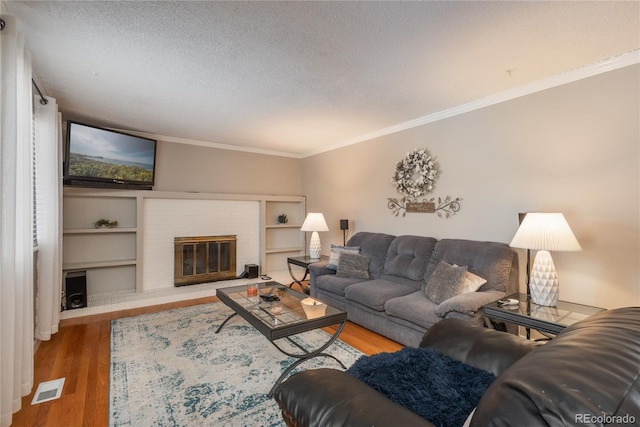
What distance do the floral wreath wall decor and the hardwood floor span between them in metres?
1.59

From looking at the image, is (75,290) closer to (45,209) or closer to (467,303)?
(45,209)

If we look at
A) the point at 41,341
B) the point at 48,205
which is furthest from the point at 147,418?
the point at 48,205

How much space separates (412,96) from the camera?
300 centimetres

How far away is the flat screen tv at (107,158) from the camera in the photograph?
356cm

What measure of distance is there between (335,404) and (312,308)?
62.0 inches

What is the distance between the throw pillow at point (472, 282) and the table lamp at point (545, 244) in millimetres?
389

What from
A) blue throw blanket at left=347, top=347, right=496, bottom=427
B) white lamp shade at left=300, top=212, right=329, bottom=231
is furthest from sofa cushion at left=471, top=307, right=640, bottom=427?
white lamp shade at left=300, top=212, right=329, bottom=231

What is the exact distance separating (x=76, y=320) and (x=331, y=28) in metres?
4.00

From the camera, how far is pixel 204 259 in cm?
480

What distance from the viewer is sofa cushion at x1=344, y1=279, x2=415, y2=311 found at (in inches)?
115

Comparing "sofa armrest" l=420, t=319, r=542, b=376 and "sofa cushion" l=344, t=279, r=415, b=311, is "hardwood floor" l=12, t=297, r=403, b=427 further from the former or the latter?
"sofa armrest" l=420, t=319, r=542, b=376

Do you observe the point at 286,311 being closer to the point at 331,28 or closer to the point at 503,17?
the point at 331,28

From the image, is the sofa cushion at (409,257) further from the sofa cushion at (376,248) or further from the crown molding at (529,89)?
the crown molding at (529,89)

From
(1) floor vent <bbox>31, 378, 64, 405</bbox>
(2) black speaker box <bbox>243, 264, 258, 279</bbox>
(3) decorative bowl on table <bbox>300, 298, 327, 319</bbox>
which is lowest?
(1) floor vent <bbox>31, 378, 64, 405</bbox>
